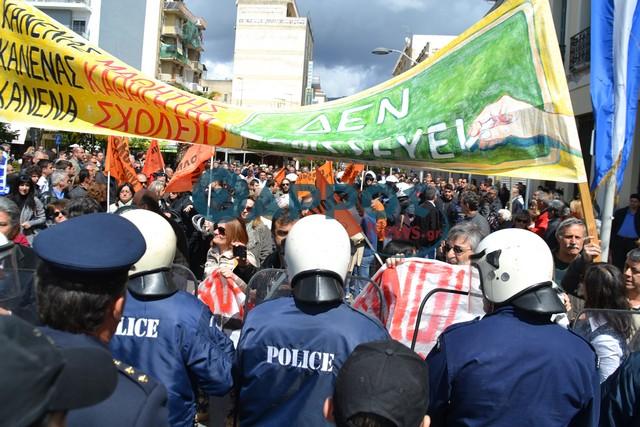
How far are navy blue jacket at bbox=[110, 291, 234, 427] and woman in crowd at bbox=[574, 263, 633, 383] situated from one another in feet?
5.91

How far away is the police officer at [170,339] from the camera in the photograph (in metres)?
2.70

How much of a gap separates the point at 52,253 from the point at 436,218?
354 inches

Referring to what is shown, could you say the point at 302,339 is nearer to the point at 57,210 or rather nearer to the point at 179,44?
the point at 57,210

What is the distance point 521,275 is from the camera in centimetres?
265

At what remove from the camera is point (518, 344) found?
2.51 meters

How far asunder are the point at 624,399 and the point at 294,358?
4.23 ft

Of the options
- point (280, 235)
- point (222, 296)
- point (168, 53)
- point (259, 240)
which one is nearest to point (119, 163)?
point (259, 240)

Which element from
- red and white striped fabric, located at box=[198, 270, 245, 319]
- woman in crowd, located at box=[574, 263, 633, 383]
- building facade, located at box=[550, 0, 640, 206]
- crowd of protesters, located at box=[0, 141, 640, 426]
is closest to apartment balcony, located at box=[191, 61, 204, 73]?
building facade, located at box=[550, 0, 640, 206]

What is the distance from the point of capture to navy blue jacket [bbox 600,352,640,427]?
2.53 metres

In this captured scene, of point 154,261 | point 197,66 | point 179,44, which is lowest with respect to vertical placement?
point 154,261

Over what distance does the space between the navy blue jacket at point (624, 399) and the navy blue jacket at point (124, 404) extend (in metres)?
1.78

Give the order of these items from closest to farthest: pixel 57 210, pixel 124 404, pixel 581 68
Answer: pixel 124 404 < pixel 57 210 < pixel 581 68

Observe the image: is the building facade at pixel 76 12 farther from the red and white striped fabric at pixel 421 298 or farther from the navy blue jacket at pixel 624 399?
the navy blue jacket at pixel 624 399

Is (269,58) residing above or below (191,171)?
above
